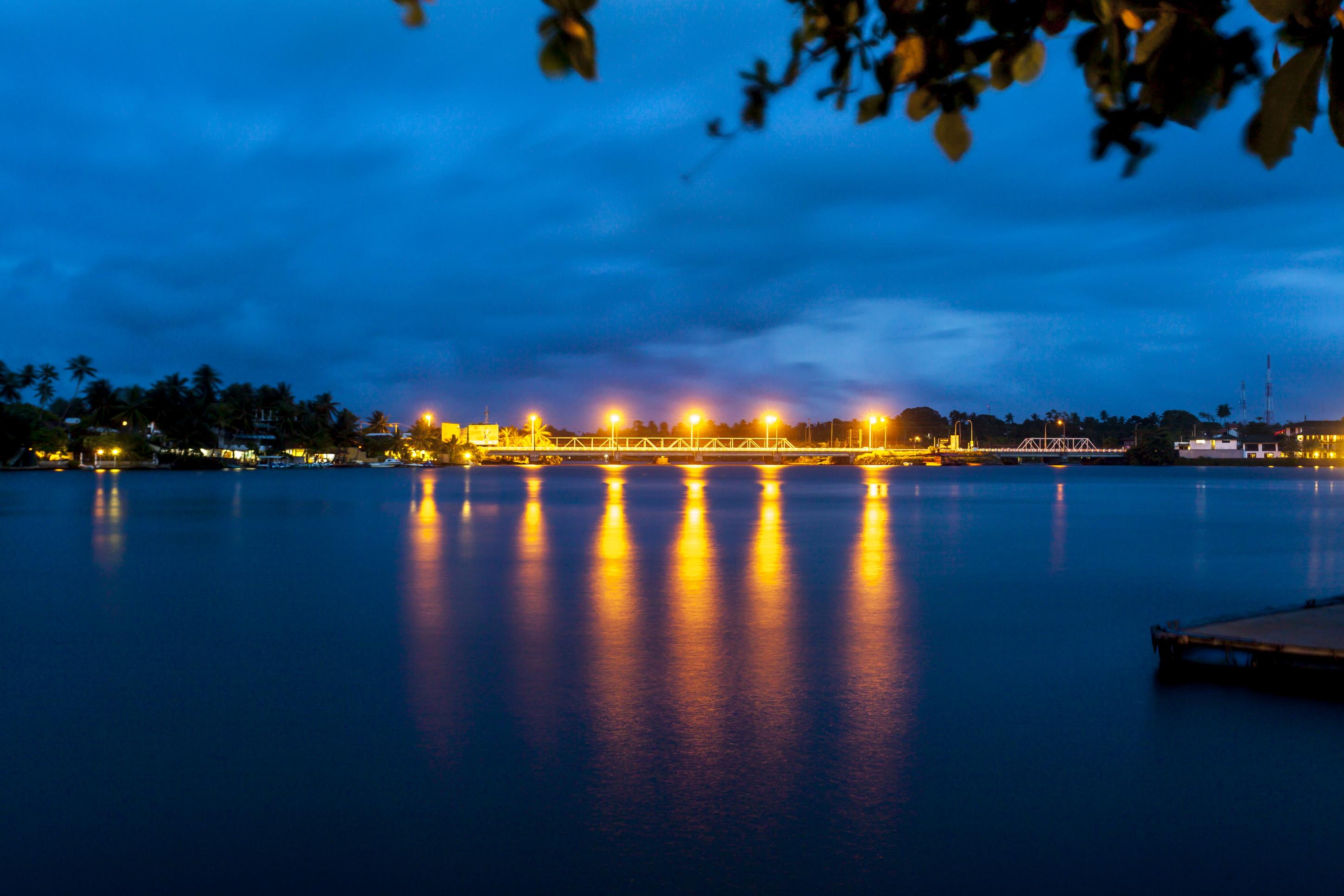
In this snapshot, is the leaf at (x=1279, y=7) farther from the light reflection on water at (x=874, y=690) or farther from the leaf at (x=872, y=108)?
the light reflection on water at (x=874, y=690)

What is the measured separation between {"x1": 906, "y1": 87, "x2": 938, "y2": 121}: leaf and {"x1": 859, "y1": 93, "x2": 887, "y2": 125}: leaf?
0.09 metres

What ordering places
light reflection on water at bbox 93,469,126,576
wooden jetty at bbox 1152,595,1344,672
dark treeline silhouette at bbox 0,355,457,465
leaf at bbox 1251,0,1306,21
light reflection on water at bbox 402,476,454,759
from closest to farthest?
1. leaf at bbox 1251,0,1306,21
2. light reflection on water at bbox 402,476,454,759
3. wooden jetty at bbox 1152,595,1344,672
4. light reflection on water at bbox 93,469,126,576
5. dark treeline silhouette at bbox 0,355,457,465

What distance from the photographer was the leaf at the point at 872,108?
9.47 ft

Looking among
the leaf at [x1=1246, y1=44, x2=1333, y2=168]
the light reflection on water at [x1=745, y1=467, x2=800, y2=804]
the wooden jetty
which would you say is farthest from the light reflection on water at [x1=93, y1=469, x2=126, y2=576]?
the leaf at [x1=1246, y1=44, x2=1333, y2=168]

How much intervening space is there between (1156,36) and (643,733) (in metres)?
9.39

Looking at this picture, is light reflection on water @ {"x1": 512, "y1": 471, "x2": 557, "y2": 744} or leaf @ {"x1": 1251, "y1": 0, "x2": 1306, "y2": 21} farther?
light reflection on water @ {"x1": 512, "y1": 471, "x2": 557, "y2": 744}

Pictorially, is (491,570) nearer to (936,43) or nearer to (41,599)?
(41,599)

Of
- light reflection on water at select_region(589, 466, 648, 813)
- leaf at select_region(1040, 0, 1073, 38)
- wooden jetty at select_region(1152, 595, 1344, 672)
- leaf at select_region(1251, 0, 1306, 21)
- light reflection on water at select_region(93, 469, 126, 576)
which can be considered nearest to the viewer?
leaf at select_region(1251, 0, 1306, 21)

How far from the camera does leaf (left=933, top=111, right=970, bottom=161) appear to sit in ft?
8.91

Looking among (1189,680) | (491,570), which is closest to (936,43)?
(1189,680)

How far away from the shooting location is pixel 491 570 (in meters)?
27.7

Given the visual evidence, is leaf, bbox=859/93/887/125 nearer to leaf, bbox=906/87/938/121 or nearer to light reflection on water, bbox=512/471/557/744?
leaf, bbox=906/87/938/121

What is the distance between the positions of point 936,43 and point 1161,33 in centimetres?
69

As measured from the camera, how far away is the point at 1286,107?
78.4 inches
